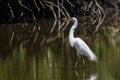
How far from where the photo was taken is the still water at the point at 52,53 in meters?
10.8

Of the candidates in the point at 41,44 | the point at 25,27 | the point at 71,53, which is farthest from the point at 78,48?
the point at 25,27

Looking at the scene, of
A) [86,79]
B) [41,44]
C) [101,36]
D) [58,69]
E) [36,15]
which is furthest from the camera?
[36,15]

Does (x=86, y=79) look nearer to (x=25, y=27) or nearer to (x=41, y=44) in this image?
(x=41, y=44)

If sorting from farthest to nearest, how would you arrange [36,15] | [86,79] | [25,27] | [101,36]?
1. [36,15]
2. [25,27]
3. [101,36]
4. [86,79]

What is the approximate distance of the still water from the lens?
10836 mm

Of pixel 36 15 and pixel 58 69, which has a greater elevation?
pixel 36 15

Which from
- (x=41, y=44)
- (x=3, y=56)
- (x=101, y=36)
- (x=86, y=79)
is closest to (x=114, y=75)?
(x=86, y=79)

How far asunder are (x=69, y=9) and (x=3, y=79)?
1464 cm

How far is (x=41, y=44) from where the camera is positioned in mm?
15664

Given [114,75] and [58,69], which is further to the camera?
[58,69]

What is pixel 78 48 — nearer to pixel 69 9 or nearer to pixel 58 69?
pixel 58 69

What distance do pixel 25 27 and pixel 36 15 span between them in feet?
11.5

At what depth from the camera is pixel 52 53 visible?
1370 cm

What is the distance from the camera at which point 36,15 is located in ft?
79.9
